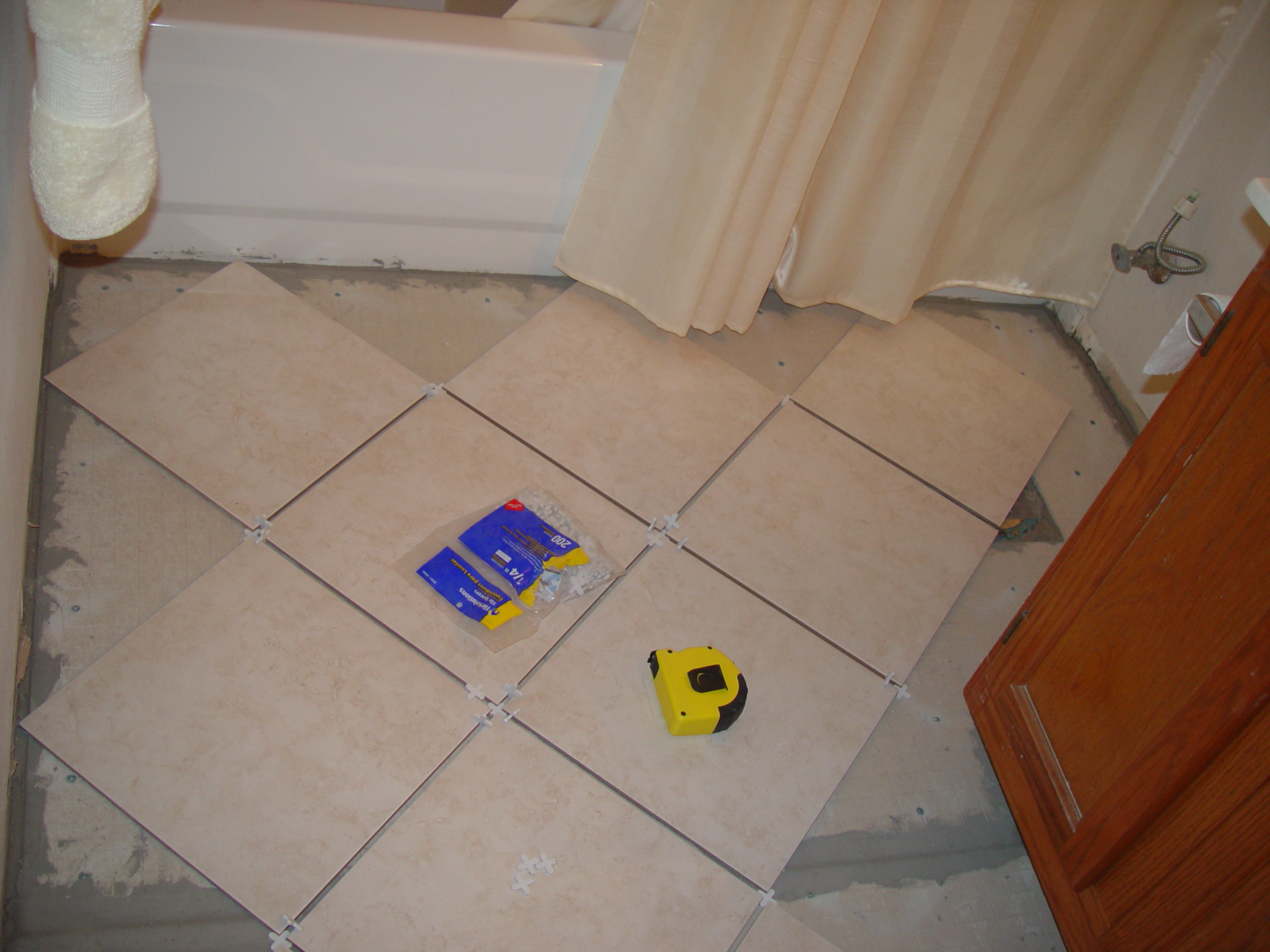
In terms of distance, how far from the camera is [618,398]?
1.64 metres

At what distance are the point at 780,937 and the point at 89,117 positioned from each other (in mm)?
1170

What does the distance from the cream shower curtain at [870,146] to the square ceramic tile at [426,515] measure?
15.4 inches

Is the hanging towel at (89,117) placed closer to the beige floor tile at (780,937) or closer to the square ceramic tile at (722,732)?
the square ceramic tile at (722,732)

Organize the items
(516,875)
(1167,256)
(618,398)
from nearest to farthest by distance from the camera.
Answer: (516,875) → (618,398) → (1167,256)

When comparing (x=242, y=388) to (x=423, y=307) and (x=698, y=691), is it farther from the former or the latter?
(x=698, y=691)

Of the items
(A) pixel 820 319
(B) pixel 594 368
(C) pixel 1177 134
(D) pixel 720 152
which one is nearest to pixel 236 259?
(B) pixel 594 368

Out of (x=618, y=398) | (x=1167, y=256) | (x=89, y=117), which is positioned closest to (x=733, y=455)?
(x=618, y=398)

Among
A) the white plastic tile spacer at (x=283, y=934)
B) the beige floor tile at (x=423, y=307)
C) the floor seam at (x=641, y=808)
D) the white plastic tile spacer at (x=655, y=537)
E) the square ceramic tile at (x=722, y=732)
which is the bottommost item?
the white plastic tile spacer at (x=283, y=934)

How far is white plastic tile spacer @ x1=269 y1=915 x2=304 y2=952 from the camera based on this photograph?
41.8 inches

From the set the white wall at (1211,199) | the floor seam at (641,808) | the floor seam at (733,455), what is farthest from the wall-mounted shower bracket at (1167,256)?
the floor seam at (641,808)

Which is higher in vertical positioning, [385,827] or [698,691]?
[698,691]

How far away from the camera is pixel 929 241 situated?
172 centimetres

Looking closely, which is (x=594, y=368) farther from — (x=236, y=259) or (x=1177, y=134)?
(x=1177, y=134)

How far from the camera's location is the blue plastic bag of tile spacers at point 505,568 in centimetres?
134
